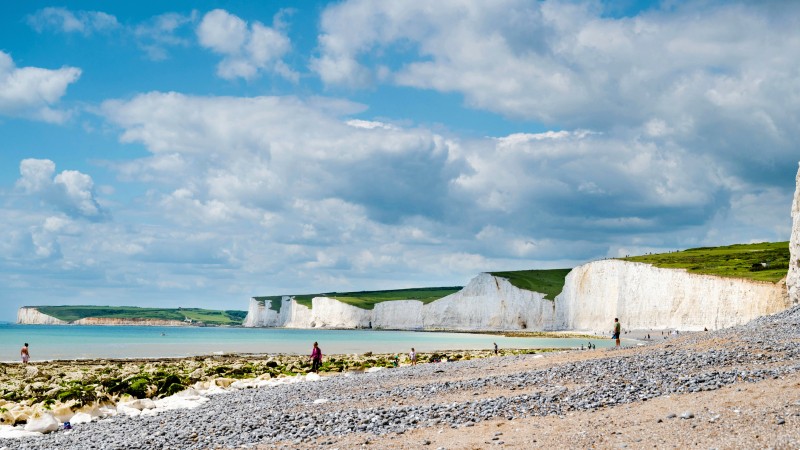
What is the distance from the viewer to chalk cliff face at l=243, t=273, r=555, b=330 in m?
123

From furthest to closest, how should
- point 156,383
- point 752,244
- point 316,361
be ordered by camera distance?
point 752,244, point 316,361, point 156,383

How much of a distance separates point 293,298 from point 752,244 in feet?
384

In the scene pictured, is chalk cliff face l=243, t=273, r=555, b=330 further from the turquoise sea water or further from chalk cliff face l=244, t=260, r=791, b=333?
the turquoise sea water

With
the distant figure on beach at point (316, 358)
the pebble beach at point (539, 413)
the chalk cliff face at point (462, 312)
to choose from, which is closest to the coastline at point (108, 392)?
the distant figure on beach at point (316, 358)

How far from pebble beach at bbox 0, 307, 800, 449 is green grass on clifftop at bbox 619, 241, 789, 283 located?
59.8 m

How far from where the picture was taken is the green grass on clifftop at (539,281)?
408 ft

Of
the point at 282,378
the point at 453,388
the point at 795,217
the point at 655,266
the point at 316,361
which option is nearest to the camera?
the point at 453,388

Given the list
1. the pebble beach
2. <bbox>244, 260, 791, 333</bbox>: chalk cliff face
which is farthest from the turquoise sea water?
the pebble beach

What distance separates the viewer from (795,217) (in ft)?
117

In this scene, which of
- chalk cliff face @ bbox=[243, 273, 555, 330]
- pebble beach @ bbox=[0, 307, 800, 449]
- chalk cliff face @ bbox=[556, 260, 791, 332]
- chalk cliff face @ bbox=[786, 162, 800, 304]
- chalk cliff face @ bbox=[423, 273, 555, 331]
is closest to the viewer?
pebble beach @ bbox=[0, 307, 800, 449]

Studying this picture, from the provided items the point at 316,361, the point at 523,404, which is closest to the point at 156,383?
the point at 316,361

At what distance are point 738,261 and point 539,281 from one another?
1735 inches

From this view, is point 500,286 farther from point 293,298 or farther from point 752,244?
point 293,298

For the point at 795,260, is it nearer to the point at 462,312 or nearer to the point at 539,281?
the point at 539,281
